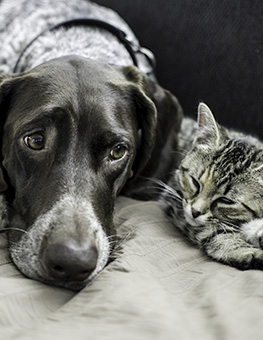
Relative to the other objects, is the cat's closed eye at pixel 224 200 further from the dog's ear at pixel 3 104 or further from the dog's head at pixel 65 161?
the dog's ear at pixel 3 104

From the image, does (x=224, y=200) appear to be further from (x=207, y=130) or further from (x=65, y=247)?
(x=65, y=247)

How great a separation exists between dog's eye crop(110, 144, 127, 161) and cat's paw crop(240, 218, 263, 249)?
62cm

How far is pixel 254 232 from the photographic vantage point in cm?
199

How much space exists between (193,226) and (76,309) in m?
0.98

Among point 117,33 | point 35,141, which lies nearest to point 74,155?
point 35,141

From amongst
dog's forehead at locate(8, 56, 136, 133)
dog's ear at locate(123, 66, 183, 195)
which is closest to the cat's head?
dog's ear at locate(123, 66, 183, 195)

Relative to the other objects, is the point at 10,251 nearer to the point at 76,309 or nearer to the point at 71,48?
the point at 76,309

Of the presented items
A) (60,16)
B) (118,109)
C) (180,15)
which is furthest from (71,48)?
(118,109)

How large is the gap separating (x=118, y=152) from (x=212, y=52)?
4.48 ft

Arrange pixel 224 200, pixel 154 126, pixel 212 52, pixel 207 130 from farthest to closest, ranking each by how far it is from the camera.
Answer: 1. pixel 212 52
2. pixel 207 130
3. pixel 154 126
4. pixel 224 200

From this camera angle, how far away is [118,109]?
2158mm

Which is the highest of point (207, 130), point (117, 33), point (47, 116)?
point (117, 33)

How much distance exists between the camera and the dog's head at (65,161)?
5.46 ft

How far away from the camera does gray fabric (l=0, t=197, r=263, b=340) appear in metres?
1.22
